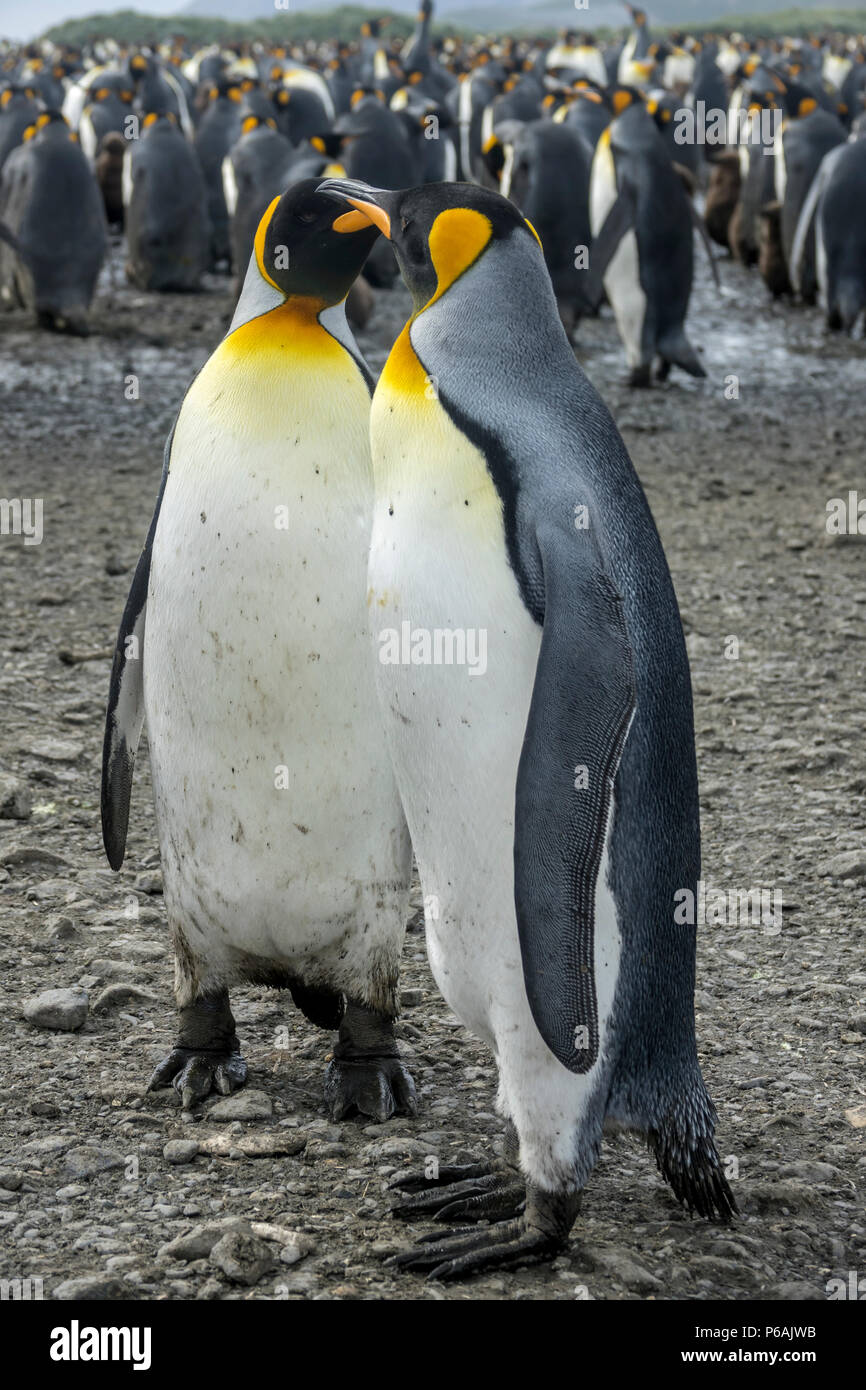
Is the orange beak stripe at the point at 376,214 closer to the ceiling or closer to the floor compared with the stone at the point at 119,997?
→ closer to the ceiling

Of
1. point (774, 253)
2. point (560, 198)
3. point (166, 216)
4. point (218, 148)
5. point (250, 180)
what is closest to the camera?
point (560, 198)

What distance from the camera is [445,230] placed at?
2.19 metres

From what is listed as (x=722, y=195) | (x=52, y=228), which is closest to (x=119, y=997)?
(x=52, y=228)

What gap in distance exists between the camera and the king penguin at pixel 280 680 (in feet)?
8.19

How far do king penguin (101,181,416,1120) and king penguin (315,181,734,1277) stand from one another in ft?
0.90

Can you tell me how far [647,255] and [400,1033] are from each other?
707cm

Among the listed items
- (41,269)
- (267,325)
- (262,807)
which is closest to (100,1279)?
(262,807)

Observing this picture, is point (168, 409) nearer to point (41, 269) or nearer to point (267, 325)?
point (41, 269)

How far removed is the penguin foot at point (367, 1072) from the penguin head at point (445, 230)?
1174mm

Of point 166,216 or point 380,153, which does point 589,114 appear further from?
point 166,216

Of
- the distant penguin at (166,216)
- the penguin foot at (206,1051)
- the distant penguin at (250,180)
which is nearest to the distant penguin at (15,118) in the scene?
the distant penguin at (166,216)

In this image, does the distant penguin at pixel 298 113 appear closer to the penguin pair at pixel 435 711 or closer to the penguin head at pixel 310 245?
the penguin head at pixel 310 245

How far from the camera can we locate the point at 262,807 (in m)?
2.54

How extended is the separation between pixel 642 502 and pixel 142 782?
2228mm
